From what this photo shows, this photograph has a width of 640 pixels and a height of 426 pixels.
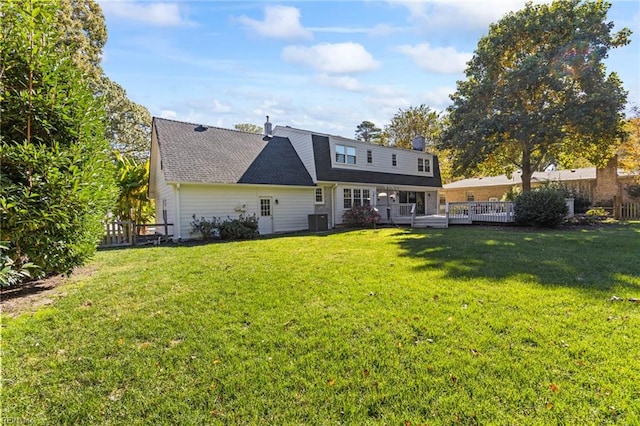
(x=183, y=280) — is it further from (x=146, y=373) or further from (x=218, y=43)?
(x=218, y=43)

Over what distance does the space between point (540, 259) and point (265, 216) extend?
11.3m

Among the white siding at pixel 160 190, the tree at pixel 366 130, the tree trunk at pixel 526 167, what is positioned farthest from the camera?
the tree at pixel 366 130

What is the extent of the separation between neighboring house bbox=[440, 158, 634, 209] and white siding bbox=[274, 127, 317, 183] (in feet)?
57.6

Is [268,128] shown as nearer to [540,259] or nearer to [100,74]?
[100,74]

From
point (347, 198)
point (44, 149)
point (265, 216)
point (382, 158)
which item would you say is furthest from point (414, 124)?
point (44, 149)

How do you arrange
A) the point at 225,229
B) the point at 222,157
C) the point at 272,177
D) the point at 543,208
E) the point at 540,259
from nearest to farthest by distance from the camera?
the point at 540,259 < the point at 225,229 < the point at 543,208 < the point at 222,157 < the point at 272,177

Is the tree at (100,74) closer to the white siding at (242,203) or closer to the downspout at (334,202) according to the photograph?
the white siding at (242,203)

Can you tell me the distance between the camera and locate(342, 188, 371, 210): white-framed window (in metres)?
18.0

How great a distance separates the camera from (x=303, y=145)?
58.2ft

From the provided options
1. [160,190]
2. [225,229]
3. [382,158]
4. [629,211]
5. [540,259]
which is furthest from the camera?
[382,158]

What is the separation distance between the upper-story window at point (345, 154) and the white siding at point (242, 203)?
2731mm

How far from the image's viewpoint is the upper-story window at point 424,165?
22.4 m

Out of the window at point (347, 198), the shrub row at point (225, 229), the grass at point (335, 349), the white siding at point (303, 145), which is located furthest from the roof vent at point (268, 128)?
the grass at point (335, 349)

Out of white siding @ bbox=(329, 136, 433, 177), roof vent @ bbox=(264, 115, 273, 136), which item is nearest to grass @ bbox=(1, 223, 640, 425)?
white siding @ bbox=(329, 136, 433, 177)
